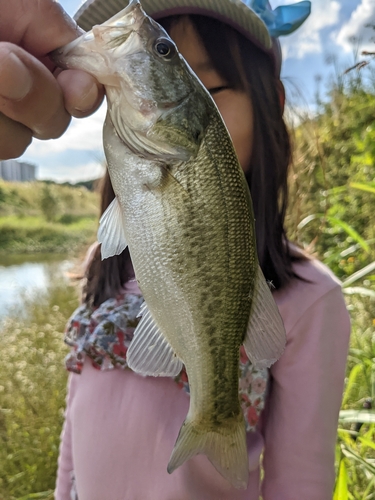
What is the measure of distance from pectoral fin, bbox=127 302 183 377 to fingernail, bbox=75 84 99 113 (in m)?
0.28

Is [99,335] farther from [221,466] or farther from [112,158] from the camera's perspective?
[112,158]

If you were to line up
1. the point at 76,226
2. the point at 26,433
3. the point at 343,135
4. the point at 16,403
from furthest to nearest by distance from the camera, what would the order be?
the point at 76,226, the point at 343,135, the point at 16,403, the point at 26,433

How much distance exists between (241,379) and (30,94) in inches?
29.1

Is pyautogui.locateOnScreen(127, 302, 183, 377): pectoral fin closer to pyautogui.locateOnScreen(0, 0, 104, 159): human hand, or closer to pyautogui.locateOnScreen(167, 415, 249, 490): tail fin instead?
pyautogui.locateOnScreen(167, 415, 249, 490): tail fin

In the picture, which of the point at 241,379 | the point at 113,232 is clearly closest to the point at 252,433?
the point at 241,379

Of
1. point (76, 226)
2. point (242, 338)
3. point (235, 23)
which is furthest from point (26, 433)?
point (76, 226)

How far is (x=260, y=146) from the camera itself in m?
0.99

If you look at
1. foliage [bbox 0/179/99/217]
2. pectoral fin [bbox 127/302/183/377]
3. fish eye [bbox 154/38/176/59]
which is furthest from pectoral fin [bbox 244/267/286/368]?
foliage [bbox 0/179/99/217]

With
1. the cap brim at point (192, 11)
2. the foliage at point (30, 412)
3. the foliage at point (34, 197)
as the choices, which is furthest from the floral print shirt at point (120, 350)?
the foliage at point (34, 197)

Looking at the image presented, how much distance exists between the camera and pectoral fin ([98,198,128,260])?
53 centimetres

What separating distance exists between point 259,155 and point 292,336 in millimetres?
463

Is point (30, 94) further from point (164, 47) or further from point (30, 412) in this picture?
A: point (30, 412)

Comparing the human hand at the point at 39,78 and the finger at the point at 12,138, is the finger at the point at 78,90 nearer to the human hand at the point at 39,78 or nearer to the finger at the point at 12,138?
the human hand at the point at 39,78

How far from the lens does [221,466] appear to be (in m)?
0.65
